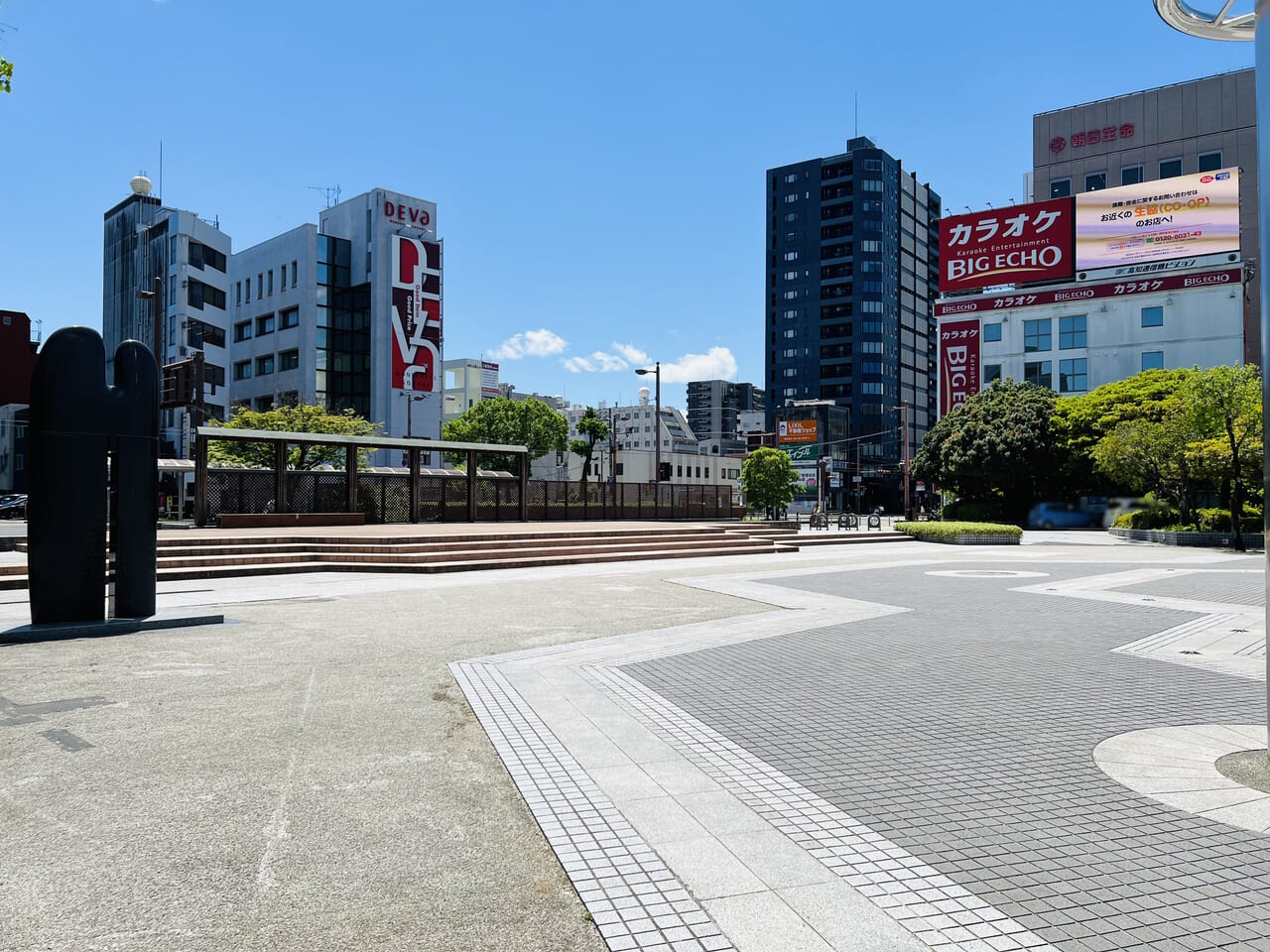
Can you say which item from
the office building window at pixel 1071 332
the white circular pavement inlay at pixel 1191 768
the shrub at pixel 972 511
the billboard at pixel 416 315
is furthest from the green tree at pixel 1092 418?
the billboard at pixel 416 315

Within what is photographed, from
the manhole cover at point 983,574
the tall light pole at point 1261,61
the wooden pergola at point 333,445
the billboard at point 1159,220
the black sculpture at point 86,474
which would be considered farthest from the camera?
the billboard at point 1159,220

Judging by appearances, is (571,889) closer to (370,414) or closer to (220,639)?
(220,639)

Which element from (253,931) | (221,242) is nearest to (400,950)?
(253,931)

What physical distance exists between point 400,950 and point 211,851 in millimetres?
1451

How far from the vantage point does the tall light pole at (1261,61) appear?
5059 millimetres

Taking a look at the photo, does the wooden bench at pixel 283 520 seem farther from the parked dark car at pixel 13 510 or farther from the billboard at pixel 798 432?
the billboard at pixel 798 432

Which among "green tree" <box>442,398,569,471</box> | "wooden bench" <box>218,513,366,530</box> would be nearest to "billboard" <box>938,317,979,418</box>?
"green tree" <box>442,398,569,471</box>

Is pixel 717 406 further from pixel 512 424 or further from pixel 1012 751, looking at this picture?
pixel 1012 751

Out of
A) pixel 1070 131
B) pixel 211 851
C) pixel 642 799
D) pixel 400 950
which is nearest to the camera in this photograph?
pixel 400 950

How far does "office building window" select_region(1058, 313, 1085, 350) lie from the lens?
68.9m

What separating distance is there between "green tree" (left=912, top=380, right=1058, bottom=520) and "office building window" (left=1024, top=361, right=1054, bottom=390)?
13182 millimetres

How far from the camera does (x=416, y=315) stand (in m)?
76.2

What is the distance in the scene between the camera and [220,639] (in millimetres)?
9922

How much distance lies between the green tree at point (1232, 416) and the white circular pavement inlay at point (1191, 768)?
29.4 m
